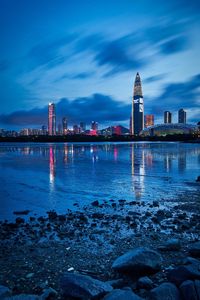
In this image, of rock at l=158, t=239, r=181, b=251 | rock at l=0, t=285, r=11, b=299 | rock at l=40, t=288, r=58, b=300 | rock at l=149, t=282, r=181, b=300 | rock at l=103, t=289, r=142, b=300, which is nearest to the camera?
rock at l=103, t=289, r=142, b=300

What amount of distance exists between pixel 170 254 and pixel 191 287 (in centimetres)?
191

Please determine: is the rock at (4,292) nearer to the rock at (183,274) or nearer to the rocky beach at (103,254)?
the rocky beach at (103,254)

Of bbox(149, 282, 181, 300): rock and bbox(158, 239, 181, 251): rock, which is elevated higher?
bbox(149, 282, 181, 300): rock

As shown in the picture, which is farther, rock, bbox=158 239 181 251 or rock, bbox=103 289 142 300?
rock, bbox=158 239 181 251

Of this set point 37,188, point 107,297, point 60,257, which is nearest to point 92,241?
point 60,257

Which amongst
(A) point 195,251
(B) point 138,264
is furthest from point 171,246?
(B) point 138,264

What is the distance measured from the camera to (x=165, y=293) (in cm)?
405

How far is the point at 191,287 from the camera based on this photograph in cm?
403

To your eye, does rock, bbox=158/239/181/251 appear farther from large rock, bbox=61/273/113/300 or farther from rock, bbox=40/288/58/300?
rock, bbox=40/288/58/300

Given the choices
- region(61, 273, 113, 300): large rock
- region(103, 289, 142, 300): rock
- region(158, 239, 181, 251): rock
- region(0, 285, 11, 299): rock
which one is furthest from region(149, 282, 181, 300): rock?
region(0, 285, 11, 299): rock

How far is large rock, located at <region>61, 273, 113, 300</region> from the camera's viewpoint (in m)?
4.20

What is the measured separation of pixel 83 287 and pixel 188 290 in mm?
1539

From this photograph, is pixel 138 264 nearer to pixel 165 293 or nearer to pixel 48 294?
pixel 165 293

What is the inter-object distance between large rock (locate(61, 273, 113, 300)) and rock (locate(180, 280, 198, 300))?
1087 millimetres
